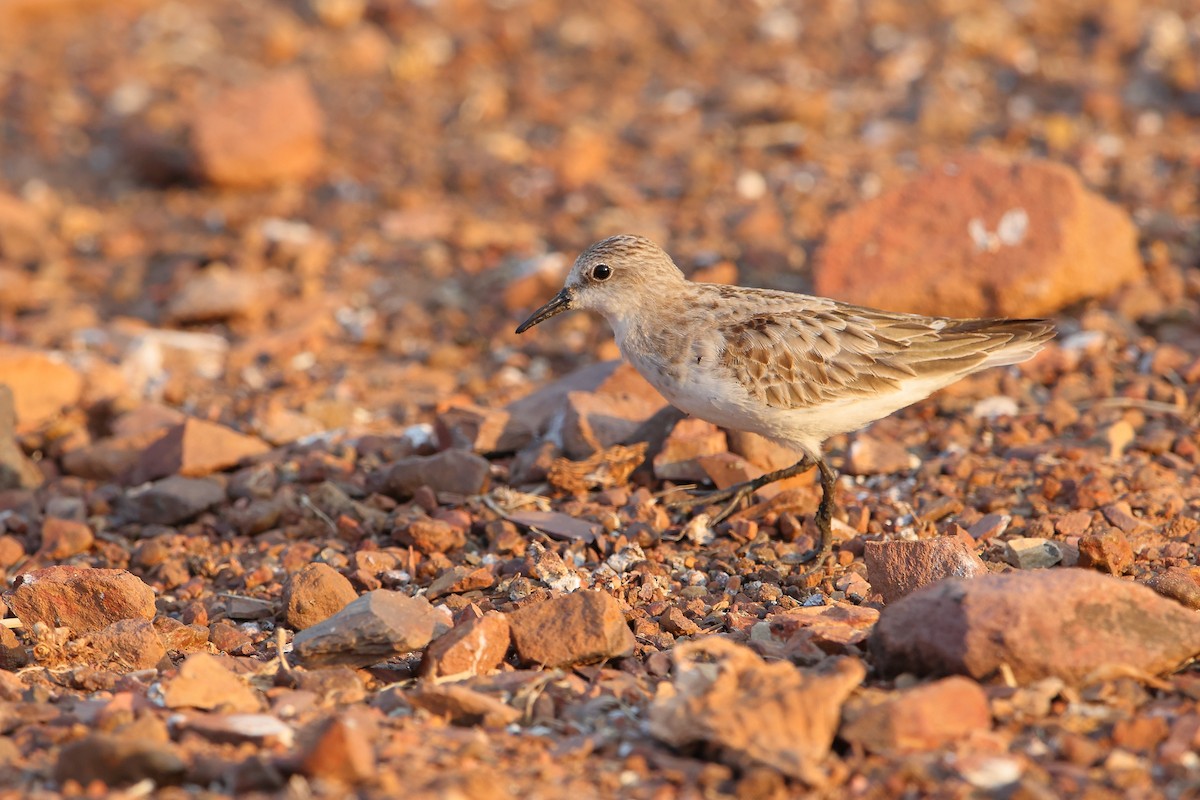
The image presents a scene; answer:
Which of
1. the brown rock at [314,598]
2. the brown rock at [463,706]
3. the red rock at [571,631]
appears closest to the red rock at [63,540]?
the brown rock at [314,598]

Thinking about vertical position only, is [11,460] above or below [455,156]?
below

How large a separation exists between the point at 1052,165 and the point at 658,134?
13.8 ft

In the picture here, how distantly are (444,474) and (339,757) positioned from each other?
2928 millimetres

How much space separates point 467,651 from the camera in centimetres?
454

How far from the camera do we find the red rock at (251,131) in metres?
11.0

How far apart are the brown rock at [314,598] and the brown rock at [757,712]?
67.4 inches

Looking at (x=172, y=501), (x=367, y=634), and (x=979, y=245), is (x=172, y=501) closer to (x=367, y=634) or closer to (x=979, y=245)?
(x=367, y=634)

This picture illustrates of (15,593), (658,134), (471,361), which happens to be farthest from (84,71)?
(15,593)

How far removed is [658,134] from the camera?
11516 millimetres

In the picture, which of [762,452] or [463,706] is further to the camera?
[762,452]

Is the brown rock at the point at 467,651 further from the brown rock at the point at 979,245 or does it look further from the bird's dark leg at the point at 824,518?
the brown rock at the point at 979,245

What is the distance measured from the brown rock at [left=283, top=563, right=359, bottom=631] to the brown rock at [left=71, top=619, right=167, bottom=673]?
531mm

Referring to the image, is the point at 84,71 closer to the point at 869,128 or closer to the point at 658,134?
the point at 658,134

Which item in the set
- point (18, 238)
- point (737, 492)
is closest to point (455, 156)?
point (18, 238)
